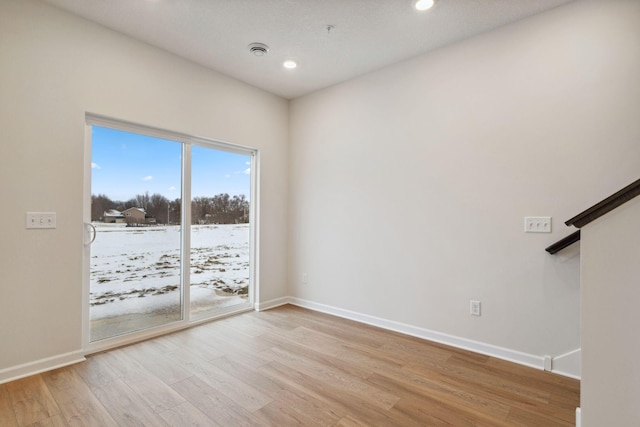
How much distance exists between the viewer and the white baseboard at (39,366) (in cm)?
219

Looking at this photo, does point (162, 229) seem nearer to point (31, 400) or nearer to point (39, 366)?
point (39, 366)

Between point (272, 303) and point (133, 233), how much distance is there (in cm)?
193

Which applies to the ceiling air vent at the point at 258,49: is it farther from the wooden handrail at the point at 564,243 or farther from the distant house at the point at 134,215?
the wooden handrail at the point at 564,243

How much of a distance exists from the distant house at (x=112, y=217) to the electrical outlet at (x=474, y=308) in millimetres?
3368

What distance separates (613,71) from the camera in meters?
2.18

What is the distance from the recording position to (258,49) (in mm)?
2990

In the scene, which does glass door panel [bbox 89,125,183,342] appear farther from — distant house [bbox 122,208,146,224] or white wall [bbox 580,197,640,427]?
white wall [bbox 580,197,640,427]

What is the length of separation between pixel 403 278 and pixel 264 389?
1746 millimetres

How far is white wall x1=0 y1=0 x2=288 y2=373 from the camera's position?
2217 mm

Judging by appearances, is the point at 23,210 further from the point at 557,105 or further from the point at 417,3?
the point at 557,105

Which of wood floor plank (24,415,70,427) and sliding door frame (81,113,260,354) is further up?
sliding door frame (81,113,260,354)

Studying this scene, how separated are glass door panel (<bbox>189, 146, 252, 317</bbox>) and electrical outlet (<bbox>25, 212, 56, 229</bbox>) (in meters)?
1.21

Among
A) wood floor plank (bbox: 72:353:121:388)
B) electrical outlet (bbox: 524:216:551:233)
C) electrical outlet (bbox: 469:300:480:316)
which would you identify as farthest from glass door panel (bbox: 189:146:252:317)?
electrical outlet (bbox: 524:216:551:233)

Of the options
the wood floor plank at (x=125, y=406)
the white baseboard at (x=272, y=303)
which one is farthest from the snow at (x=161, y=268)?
the wood floor plank at (x=125, y=406)
